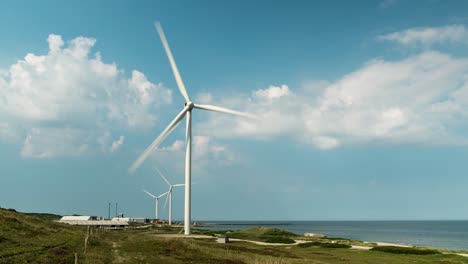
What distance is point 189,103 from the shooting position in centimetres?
9544

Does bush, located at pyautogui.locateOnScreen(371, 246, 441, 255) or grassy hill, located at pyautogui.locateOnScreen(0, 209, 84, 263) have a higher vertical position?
grassy hill, located at pyautogui.locateOnScreen(0, 209, 84, 263)

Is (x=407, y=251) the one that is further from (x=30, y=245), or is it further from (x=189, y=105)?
(x=30, y=245)

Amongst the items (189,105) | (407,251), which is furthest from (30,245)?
(407,251)

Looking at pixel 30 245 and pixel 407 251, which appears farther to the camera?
pixel 407 251

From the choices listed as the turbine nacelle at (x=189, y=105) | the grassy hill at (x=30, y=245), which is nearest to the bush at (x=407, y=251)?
the turbine nacelle at (x=189, y=105)

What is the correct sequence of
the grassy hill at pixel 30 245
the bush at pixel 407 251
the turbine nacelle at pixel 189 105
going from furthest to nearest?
the turbine nacelle at pixel 189 105 → the bush at pixel 407 251 → the grassy hill at pixel 30 245

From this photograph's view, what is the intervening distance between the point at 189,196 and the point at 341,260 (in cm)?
4393

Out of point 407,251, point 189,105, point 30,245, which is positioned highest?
point 189,105

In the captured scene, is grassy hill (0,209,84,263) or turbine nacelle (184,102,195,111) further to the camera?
turbine nacelle (184,102,195,111)

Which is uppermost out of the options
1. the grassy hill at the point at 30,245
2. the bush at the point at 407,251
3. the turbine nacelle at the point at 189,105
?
the turbine nacelle at the point at 189,105

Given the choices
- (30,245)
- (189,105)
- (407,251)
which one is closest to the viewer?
(30,245)

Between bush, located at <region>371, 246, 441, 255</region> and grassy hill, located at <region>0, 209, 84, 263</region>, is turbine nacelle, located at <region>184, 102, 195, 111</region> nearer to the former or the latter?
grassy hill, located at <region>0, 209, 84, 263</region>

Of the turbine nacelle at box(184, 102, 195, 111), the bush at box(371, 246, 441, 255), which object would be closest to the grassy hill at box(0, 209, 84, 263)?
the turbine nacelle at box(184, 102, 195, 111)

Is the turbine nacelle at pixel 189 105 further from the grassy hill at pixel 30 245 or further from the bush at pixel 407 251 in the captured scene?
the bush at pixel 407 251
